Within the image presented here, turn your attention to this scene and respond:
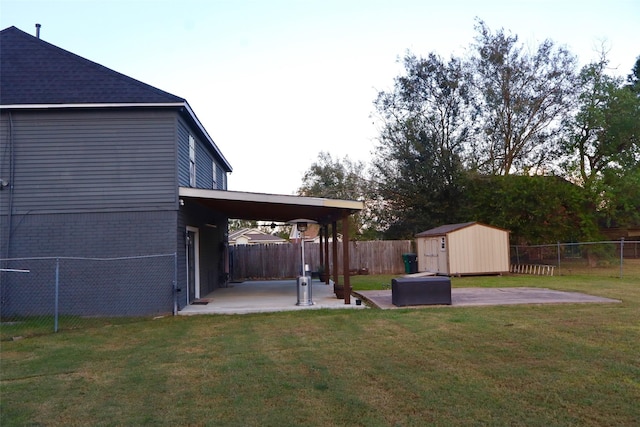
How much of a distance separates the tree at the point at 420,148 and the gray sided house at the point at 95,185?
20.8m

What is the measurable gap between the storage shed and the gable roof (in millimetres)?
14105

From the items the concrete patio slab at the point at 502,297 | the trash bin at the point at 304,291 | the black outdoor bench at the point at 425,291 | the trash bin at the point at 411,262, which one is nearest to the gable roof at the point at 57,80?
the trash bin at the point at 304,291

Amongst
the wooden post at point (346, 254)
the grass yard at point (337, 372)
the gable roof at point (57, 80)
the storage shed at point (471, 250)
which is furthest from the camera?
the storage shed at point (471, 250)

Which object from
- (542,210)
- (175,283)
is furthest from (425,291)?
(542,210)

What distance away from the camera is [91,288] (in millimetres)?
12023

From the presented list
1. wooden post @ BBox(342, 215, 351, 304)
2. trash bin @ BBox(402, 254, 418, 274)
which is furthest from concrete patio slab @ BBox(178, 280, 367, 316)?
trash bin @ BBox(402, 254, 418, 274)

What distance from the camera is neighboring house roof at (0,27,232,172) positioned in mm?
12016

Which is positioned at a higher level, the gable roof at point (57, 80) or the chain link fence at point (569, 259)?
the gable roof at point (57, 80)

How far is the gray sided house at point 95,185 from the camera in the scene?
1202 cm

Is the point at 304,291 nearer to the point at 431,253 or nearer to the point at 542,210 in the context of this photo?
the point at 431,253

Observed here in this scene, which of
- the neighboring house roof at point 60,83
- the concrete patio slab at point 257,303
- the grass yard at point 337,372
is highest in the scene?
the neighboring house roof at point 60,83

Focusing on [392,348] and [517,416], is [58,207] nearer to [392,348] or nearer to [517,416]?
[392,348]

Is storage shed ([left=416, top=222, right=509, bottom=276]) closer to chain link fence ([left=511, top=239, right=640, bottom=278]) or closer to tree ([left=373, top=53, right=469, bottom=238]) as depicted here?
chain link fence ([left=511, top=239, right=640, bottom=278])

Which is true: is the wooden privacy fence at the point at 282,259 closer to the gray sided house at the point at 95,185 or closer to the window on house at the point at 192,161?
the window on house at the point at 192,161
